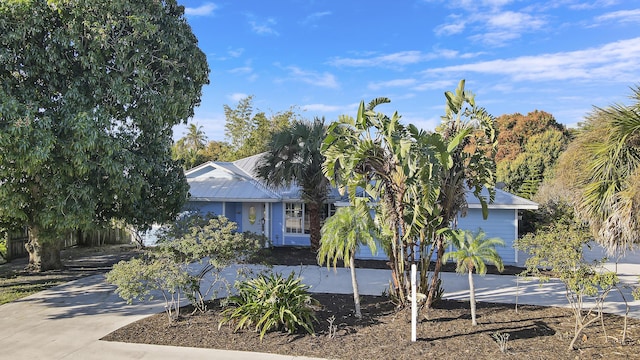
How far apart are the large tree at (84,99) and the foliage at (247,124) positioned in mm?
23212

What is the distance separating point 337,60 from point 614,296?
506 inches

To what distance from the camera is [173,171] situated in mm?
12586

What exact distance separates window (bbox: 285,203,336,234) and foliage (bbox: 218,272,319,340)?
396 inches

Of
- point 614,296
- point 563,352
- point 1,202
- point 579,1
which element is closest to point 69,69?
point 1,202

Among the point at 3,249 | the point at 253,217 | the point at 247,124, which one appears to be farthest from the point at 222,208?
the point at 247,124

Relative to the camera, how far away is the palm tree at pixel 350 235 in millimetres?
7844

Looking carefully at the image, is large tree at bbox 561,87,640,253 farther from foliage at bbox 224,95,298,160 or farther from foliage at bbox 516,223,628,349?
foliage at bbox 224,95,298,160

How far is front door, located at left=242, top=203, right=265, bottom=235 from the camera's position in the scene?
18703 mm

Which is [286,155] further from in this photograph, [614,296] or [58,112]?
[614,296]

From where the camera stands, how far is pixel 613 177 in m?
6.64

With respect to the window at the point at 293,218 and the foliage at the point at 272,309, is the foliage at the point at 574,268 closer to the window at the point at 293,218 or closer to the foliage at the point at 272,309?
the foliage at the point at 272,309

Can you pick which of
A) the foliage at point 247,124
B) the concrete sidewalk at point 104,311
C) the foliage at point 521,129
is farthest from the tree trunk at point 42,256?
the foliage at point 521,129

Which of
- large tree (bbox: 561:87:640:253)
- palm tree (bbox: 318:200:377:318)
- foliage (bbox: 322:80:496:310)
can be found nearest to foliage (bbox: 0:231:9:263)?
palm tree (bbox: 318:200:377:318)

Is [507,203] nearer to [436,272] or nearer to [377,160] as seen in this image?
[436,272]
